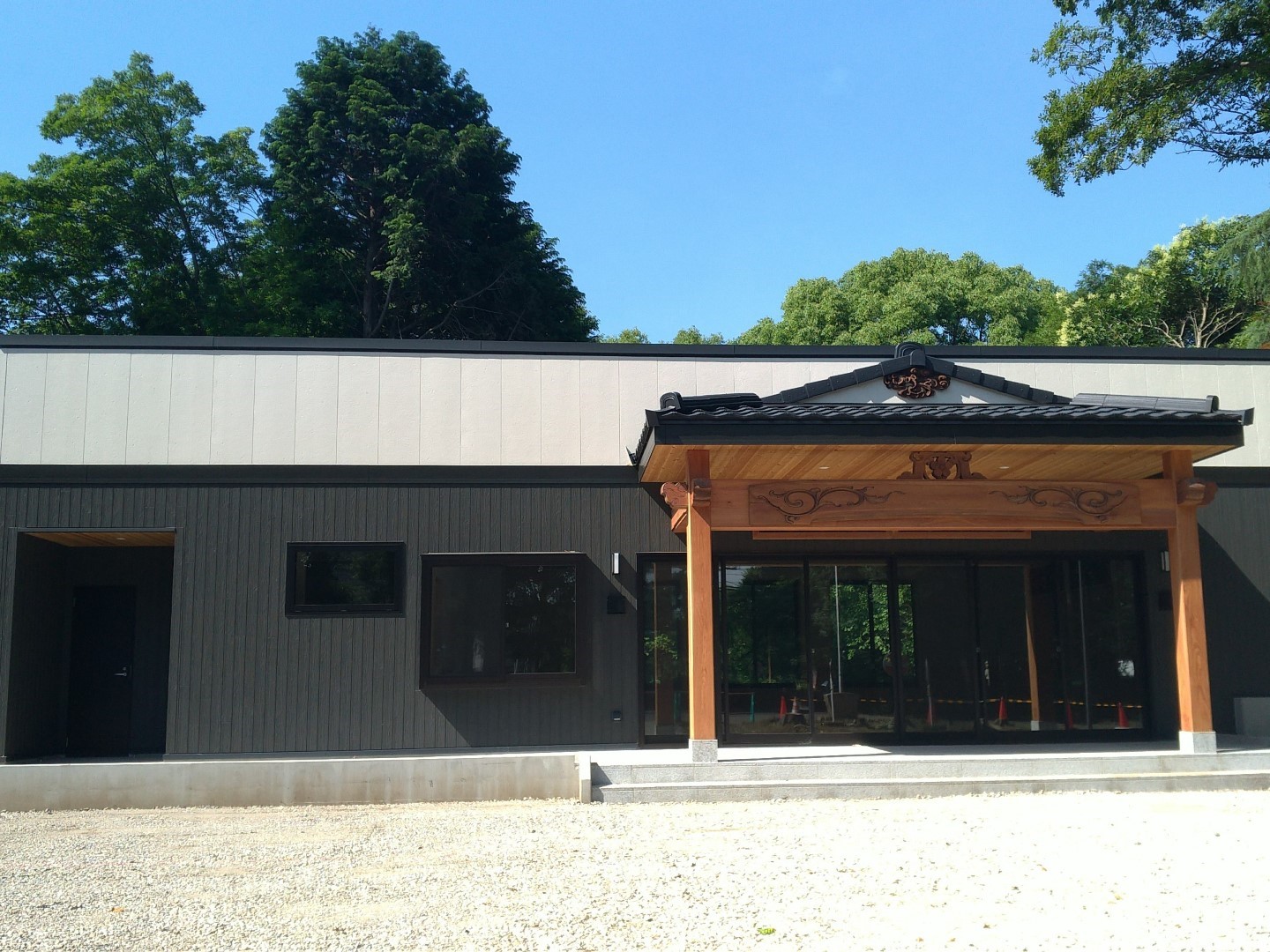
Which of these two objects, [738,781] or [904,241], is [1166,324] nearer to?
[904,241]

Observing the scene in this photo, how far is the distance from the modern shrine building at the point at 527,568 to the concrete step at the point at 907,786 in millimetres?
1918

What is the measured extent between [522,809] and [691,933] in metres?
3.88

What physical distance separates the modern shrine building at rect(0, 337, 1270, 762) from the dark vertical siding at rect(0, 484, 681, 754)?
0.03 m

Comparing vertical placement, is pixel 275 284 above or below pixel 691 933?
above

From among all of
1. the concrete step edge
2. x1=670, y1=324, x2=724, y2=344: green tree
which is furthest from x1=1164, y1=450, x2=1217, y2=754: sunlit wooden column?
x1=670, y1=324, x2=724, y2=344: green tree

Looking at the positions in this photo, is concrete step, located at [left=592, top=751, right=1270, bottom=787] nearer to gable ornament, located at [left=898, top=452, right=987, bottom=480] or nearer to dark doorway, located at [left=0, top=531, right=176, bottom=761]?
gable ornament, located at [left=898, top=452, right=987, bottom=480]

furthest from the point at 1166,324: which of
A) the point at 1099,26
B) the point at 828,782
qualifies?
the point at 828,782

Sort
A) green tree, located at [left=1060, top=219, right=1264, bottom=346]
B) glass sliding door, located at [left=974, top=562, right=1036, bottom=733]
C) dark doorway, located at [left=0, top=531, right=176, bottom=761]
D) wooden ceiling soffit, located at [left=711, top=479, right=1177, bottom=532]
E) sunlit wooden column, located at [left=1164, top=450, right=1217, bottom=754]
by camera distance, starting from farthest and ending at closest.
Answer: green tree, located at [left=1060, top=219, right=1264, bottom=346], dark doorway, located at [left=0, top=531, right=176, bottom=761], glass sliding door, located at [left=974, top=562, right=1036, bottom=733], sunlit wooden column, located at [left=1164, top=450, right=1217, bottom=754], wooden ceiling soffit, located at [left=711, top=479, right=1177, bottom=532]

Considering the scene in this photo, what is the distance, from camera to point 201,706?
10.8 metres

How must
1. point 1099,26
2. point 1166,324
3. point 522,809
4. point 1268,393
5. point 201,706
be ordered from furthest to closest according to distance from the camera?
point 1166,324, point 1099,26, point 1268,393, point 201,706, point 522,809

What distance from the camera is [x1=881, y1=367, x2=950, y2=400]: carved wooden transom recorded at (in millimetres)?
10727

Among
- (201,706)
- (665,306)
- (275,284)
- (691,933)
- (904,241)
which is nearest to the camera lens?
(691,933)

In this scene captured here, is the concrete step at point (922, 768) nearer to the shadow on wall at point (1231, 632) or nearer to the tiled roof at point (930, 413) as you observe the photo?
the shadow on wall at point (1231, 632)

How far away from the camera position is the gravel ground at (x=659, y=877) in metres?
5.03
